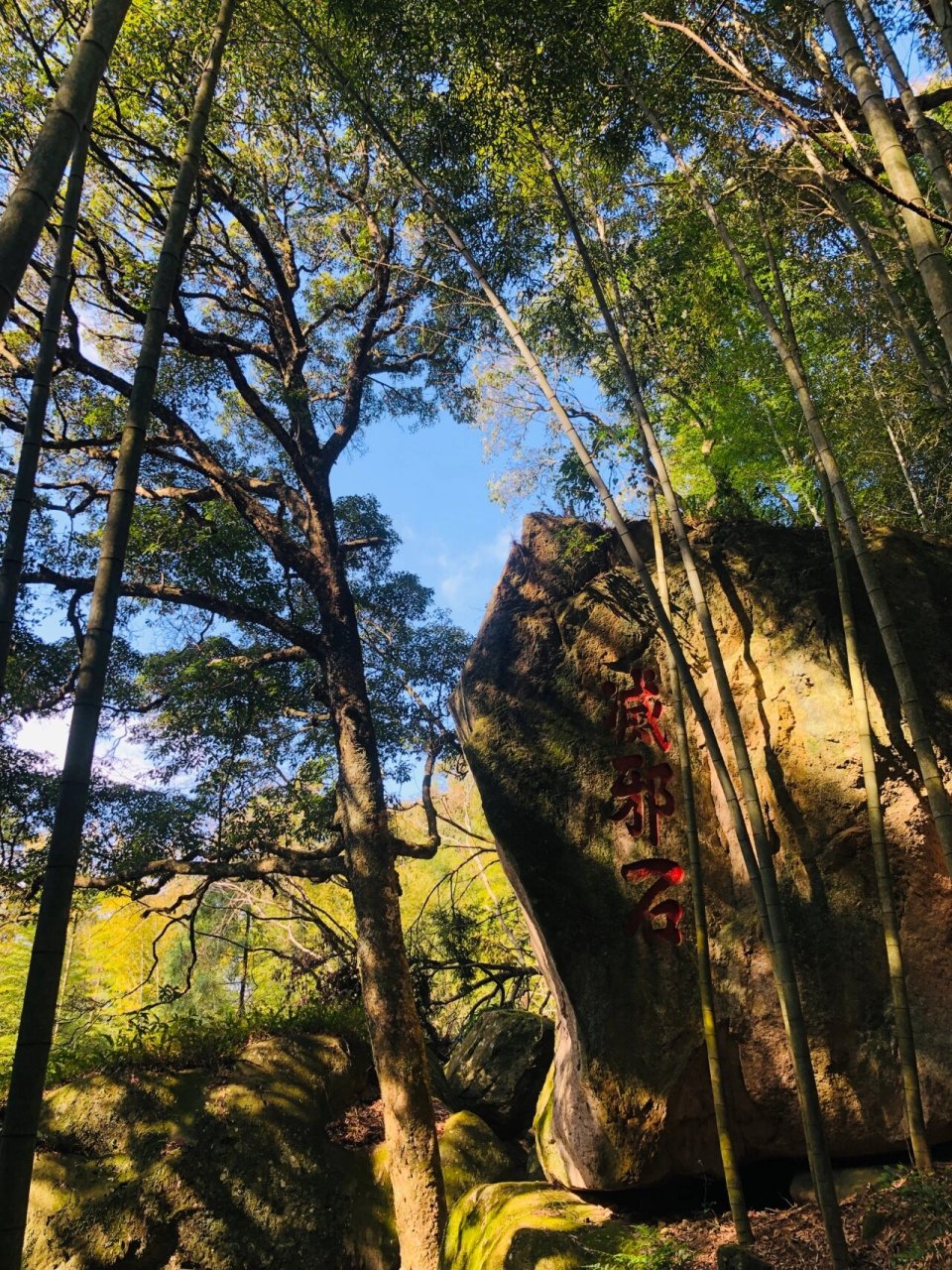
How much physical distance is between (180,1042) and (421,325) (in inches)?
225

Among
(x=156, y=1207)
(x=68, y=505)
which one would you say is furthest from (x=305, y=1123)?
(x=68, y=505)

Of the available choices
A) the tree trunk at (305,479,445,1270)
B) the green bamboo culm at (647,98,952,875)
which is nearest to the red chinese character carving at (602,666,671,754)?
the green bamboo culm at (647,98,952,875)

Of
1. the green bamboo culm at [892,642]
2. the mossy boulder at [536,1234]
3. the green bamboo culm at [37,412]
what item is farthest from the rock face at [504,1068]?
the green bamboo culm at [37,412]

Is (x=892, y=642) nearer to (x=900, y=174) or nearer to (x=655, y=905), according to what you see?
(x=900, y=174)

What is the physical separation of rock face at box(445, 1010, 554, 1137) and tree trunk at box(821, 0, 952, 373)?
6024 mm

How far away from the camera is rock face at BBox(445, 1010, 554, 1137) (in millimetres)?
6027

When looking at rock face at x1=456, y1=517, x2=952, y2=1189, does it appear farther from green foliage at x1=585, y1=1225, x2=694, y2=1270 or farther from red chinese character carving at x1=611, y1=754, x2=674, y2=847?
green foliage at x1=585, y1=1225, x2=694, y2=1270

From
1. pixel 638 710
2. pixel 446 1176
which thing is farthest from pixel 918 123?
pixel 446 1176

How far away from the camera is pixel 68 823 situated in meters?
1.40

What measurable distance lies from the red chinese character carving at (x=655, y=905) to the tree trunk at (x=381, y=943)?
2117 mm

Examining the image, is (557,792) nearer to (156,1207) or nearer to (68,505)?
(156,1207)

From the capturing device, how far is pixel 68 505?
681cm

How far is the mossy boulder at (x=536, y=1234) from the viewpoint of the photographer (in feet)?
10.3

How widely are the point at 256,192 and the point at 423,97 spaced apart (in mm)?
2413
